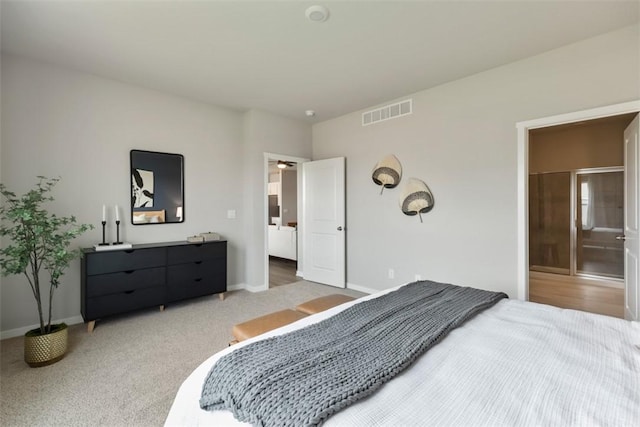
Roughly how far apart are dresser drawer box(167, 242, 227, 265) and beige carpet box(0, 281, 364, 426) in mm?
596

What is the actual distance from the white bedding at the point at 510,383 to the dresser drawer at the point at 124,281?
2.27 meters

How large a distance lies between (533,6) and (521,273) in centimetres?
226

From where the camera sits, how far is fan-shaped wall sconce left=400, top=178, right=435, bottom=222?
3.49 m

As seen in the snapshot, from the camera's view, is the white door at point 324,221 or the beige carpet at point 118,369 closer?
the beige carpet at point 118,369

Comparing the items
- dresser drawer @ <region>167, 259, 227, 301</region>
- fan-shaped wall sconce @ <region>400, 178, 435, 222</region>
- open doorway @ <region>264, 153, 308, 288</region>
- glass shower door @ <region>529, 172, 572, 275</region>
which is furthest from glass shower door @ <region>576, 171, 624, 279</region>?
dresser drawer @ <region>167, 259, 227, 301</region>

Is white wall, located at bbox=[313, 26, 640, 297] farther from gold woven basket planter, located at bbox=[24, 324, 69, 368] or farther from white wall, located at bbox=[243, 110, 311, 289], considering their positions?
gold woven basket planter, located at bbox=[24, 324, 69, 368]

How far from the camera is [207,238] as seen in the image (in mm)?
3676

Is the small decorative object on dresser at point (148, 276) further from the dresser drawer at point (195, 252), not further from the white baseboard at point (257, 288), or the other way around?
the white baseboard at point (257, 288)

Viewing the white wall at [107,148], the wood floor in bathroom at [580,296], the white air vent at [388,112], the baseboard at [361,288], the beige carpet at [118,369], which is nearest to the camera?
the beige carpet at [118,369]

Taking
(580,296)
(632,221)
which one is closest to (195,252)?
(632,221)

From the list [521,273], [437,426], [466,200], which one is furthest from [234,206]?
[437,426]

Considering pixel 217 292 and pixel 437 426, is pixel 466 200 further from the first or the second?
pixel 217 292

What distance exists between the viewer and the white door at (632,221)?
2.36 meters

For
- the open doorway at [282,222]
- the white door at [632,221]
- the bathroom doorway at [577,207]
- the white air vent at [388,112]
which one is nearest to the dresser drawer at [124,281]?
the open doorway at [282,222]
